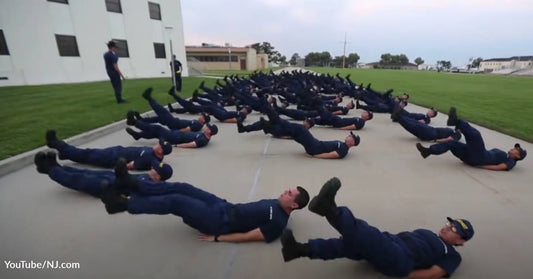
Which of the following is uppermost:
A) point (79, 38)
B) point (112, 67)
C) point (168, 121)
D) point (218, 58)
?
point (79, 38)

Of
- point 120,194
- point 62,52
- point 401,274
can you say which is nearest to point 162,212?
point 120,194

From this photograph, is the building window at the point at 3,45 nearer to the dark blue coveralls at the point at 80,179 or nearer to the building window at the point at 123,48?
the building window at the point at 123,48

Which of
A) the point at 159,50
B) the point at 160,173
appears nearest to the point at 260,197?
the point at 160,173

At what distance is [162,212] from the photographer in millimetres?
2443

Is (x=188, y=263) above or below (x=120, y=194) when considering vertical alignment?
below

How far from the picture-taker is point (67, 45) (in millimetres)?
17984

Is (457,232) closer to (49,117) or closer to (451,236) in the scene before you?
(451,236)

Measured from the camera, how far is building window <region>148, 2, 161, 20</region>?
2370cm

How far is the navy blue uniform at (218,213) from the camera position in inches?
97.1

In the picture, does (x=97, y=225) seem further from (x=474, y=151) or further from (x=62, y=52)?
(x=62, y=52)

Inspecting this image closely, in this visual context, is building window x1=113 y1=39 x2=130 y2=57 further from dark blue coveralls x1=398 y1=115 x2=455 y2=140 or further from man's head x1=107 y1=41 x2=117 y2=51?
dark blue coveralls x1=398 y1=115 x2=455 y2=140

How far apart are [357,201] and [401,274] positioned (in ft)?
4.18

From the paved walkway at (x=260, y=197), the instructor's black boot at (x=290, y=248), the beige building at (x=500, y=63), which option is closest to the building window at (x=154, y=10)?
the paved walkway at (x=260, y=197)

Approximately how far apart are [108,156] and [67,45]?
1846cm
